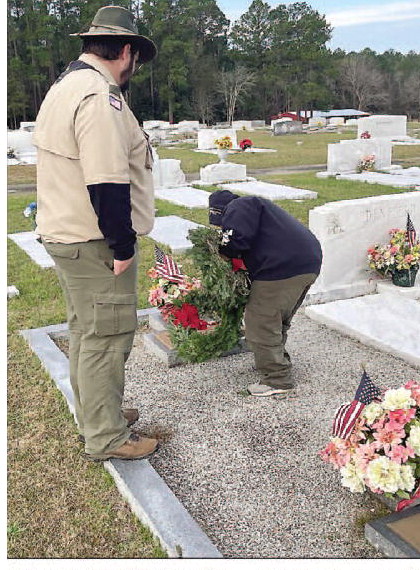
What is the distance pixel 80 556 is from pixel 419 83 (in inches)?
2571

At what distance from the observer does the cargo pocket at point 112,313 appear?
283 centimetres

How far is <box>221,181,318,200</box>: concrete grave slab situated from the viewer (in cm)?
1127

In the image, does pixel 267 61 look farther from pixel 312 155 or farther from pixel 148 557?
pixel 148 557

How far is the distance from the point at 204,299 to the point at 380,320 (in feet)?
5.27

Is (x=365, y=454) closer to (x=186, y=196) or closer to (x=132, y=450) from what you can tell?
(x=132, y=450)

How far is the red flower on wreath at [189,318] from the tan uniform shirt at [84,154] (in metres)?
1.47

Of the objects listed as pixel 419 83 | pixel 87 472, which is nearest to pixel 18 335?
pixel 87 472

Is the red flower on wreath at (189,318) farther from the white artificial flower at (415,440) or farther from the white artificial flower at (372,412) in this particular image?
the white artificial flower at (415,440)

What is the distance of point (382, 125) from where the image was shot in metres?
22.6

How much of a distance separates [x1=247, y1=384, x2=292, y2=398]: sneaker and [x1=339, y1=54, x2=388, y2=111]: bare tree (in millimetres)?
61269

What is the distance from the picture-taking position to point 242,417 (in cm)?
365

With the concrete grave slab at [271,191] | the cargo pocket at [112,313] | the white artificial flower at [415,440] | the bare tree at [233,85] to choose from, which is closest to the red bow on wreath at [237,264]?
the cargo pocket at [112,313]

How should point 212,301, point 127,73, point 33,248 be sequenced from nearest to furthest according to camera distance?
point 127,73 → point 212,301 → point 33,248

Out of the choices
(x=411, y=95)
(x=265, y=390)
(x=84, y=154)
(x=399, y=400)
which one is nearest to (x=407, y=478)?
(x=399, y=400)
